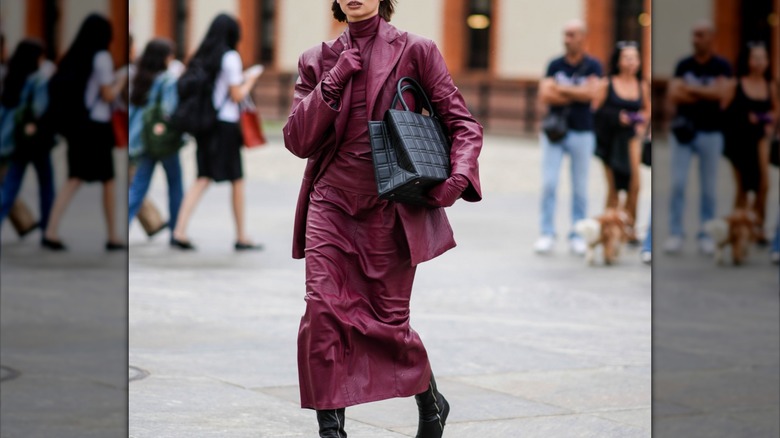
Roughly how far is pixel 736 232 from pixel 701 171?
1.99 feet

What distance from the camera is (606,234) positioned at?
1234 cm

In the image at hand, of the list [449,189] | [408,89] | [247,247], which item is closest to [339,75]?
[408,89]

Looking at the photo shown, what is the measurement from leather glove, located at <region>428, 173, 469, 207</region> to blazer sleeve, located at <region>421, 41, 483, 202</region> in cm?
9

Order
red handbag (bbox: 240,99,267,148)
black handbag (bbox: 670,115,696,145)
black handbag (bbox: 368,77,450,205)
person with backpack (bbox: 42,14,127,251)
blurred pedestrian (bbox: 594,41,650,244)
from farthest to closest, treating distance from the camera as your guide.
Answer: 1. blurred pedestrian (bbox: 594,41,650,244)
2. red handbag (bbox: 240,99,267,148)
3. black handbag (bbox: 670,115,696,145)
4. person with backpack (bbox: 42,14,127,251)
5. black handbag (bbox: 368,77,450,205)

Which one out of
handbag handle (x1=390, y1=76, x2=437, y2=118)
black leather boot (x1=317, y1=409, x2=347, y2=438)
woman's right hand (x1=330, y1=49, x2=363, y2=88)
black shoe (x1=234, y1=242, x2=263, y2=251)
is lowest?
black shoe (x1=234, y1=242, x2=263, y2=251)

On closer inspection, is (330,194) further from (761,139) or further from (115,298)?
(761,139)

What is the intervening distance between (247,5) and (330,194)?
3720 centimetres

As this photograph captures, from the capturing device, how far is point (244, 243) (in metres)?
12.9

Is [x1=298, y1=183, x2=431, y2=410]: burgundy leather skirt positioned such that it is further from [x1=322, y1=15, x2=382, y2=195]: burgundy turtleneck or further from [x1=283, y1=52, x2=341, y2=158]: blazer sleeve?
[x1=283, y1=52, x2=341, y2=158]: blazer sleeve

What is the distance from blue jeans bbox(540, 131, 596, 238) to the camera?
13289 mm

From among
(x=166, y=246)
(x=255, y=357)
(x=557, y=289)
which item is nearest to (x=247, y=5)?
(x=166, y=246)

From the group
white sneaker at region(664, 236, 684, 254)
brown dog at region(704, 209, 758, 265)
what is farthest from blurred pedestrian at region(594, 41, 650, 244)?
brown dog at region(704, 209, 758, 265)

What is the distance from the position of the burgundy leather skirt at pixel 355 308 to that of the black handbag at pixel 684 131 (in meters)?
5.65

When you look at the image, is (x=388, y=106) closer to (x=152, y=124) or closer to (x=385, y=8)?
(x=385, y=8)
